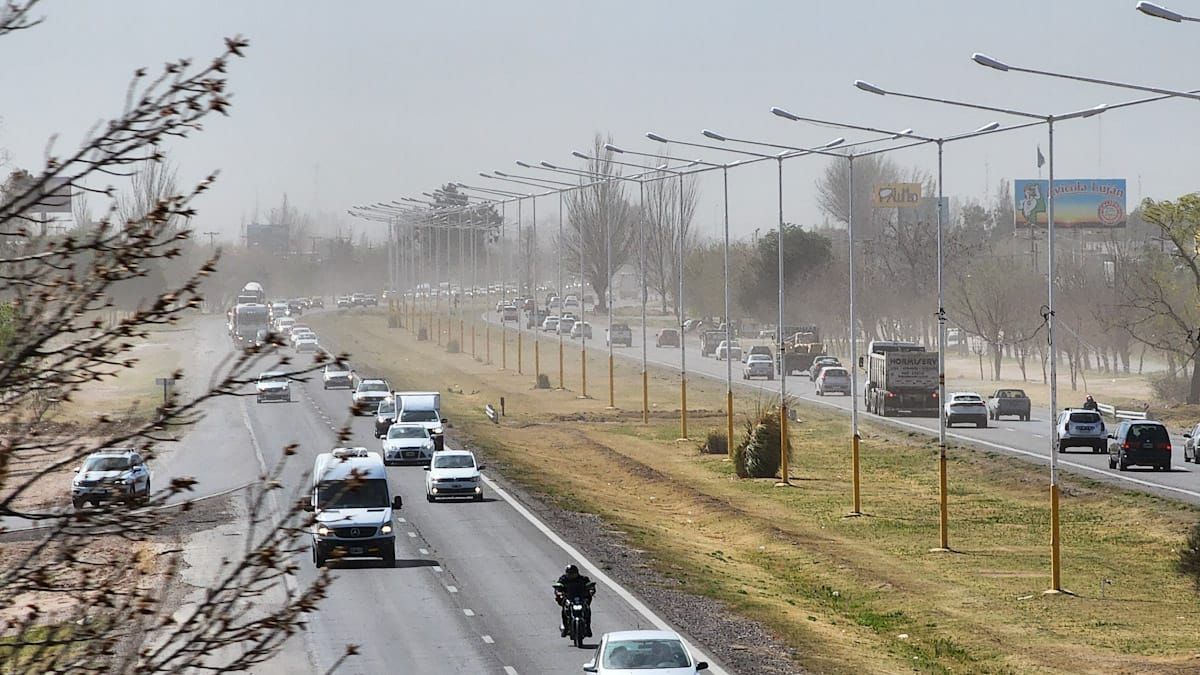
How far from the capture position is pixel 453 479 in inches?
2151

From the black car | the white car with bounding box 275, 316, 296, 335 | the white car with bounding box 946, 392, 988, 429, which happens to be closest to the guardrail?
the white car with bounding box 946, 392, 988, 429

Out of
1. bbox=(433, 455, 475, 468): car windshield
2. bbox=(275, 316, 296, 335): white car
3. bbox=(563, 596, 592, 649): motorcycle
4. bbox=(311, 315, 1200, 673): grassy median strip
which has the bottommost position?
bbox=(311, 315, 1200, 673): grassy median strip

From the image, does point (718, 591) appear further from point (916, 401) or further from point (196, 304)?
point (916, 401)

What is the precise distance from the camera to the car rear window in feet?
201

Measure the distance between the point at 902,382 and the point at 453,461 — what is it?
38.6 metres

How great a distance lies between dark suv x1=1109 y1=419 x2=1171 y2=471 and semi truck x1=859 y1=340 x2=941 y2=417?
81.5 ft

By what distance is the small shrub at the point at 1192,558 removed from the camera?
40.8 metres

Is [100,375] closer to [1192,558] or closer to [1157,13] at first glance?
[1157,13]

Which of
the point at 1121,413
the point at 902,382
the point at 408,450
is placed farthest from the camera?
the point at 902,382

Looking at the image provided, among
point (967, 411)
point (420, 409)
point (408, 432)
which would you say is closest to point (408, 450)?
point (408, 432)

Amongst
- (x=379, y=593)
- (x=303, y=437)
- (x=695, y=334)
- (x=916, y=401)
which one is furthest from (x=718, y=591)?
(x=695, y=334)

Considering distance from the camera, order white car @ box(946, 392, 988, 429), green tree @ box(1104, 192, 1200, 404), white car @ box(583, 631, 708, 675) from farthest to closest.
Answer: green tree @ box(1104, 192, 1200, 404) → white car @ box(946, 392, 988, 429) → white car @ box(583, 631, 708, 675)

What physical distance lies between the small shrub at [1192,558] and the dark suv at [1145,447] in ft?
64.6

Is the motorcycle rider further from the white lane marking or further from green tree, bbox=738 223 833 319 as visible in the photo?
green tree, bbox=738 223 833 319
